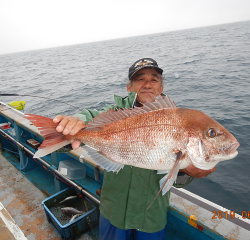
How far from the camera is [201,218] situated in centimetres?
222

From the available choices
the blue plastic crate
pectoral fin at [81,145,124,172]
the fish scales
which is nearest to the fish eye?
the fish scales

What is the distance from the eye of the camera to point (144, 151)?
1752 mm

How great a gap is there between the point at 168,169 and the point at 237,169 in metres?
4.64

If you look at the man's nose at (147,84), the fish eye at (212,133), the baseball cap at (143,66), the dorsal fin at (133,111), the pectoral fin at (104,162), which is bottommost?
the pectoral fin at (104,162)

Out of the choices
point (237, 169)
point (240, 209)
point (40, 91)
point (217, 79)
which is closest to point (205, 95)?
point (217, 79)

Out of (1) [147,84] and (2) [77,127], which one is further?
(1) [147,84]

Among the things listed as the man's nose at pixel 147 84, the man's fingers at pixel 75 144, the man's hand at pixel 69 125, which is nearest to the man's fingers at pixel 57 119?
the man's hand at pixel 69 125

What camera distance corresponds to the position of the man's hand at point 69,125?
1819 mm

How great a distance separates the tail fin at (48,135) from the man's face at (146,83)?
1.21 m

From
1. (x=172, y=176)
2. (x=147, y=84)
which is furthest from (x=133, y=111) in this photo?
(x=147, y=84)

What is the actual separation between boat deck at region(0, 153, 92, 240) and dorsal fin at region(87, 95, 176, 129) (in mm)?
1648

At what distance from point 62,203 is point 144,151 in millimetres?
2437

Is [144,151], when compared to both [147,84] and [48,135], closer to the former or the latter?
[48,135]

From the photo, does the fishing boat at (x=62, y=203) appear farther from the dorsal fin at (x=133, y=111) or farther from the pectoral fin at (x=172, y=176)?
the pectoral fin at (x=172, y=176)
